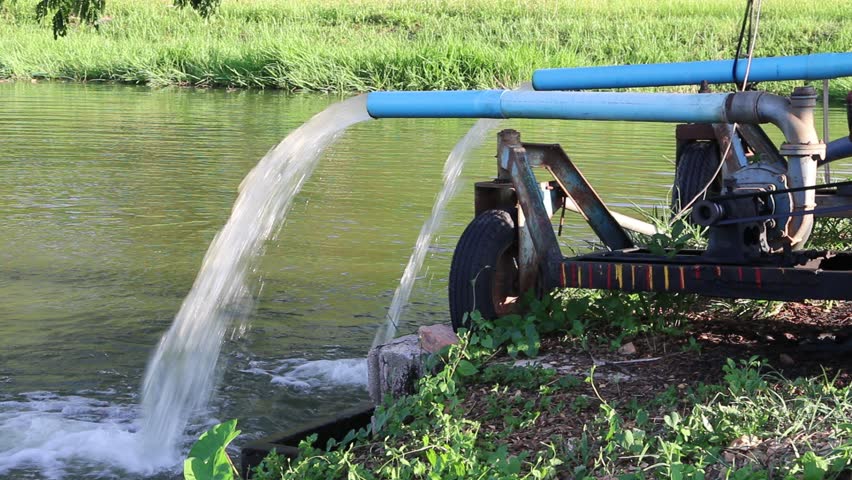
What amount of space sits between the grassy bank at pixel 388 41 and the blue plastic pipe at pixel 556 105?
19181 millimetres

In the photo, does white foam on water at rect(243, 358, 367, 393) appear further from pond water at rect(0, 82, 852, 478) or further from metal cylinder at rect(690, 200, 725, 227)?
metal cylinder at rect(690, 200, 725, 227)

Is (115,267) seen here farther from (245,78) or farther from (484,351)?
(245,78)

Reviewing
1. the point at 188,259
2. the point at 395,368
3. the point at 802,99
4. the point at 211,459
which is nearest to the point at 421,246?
the point at 188,259

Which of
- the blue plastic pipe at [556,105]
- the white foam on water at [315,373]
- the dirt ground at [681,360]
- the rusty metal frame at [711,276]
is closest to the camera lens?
the dirt ground at [681,360]

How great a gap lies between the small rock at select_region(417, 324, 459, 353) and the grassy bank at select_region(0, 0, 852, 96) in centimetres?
1903

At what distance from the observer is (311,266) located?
28.4 feet

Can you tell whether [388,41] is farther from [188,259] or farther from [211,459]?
[211,459]

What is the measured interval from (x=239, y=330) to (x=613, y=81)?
8.47 feet

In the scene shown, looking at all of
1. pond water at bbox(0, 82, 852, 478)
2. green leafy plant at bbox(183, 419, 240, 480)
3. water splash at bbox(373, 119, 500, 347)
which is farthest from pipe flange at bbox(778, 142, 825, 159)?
green leafy plant at bbox(183, 419, 240, 480)

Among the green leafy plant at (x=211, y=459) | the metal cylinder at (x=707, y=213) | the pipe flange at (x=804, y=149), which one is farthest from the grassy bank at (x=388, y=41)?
the green leafy plant at (x=211, y=459)

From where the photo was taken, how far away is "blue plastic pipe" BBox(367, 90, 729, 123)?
14.9 ft

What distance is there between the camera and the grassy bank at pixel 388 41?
993 inches

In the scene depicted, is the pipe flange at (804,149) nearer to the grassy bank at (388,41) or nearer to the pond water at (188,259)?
the pond water at (188,259)

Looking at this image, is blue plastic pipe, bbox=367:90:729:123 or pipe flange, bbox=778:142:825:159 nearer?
blue plastic pipe, bbox=367:90:729:123
